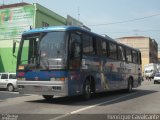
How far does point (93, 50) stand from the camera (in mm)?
17969

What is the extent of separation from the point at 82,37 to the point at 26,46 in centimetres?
257

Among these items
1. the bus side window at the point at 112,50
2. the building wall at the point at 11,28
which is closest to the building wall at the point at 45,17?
the building wall at the point at 11,28

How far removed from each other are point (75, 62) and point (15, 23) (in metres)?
26.6

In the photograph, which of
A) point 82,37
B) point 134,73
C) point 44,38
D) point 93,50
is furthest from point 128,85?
point 44,38

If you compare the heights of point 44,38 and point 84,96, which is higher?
point 44,38

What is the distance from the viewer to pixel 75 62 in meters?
15.6

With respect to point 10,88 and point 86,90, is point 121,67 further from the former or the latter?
point 10,88

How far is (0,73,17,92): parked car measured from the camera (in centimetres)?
2733

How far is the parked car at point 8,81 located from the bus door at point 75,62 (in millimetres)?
12259

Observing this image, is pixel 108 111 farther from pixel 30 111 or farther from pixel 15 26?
pixel 15 26

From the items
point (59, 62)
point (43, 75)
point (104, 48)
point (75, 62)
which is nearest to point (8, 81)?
point (104, 48)

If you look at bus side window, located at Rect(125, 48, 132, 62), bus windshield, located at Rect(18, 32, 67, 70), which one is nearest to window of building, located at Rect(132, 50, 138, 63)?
bus side window, located at Rect(125, 48, 132, 62)

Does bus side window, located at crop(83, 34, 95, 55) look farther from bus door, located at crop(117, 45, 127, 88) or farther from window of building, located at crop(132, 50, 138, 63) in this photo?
window of building, located at crop(132, 50, 138, 63)

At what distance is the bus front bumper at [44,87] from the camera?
48.5 feet
